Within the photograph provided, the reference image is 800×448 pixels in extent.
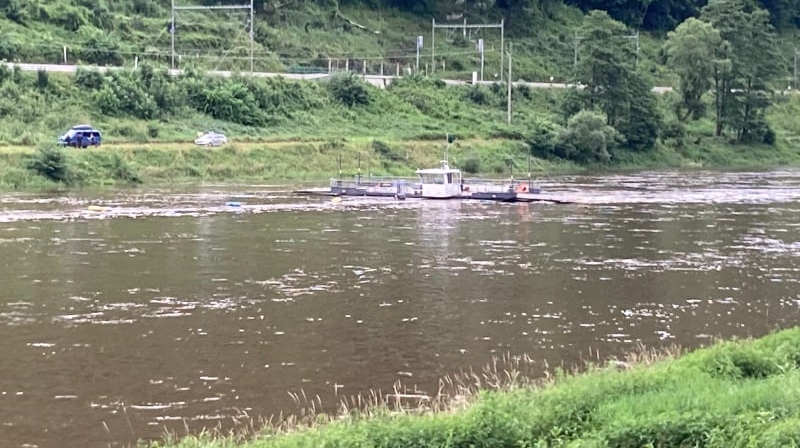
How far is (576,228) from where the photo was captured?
40594 mm

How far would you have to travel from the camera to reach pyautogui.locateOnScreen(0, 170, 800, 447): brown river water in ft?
55.6

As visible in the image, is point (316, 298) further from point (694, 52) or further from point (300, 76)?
point (694, 52)

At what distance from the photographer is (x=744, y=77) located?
306 feet

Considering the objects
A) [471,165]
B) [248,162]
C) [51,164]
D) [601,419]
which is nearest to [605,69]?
[471,165]

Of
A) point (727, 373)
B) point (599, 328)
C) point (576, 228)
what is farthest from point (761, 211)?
point (727, 373)

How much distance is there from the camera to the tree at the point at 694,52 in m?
88.6

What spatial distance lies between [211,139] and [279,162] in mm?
4412

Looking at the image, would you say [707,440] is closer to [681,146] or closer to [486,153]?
[486,153]

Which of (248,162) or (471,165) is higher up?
(248,162)

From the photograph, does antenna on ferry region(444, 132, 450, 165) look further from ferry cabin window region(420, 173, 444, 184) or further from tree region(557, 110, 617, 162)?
ferry cabin window region(420, 173, 444, 184)

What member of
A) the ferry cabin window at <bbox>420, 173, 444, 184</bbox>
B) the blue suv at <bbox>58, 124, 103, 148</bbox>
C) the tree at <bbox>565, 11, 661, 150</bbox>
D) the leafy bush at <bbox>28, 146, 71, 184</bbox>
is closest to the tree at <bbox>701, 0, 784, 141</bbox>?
the tree at <bbox>565, 11, 661, 150</bbox>

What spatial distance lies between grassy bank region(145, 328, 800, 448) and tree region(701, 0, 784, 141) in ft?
275

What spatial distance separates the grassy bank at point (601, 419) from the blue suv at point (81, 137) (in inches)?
1914

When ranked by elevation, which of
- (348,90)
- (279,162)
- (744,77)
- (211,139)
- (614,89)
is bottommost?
(279,162)
